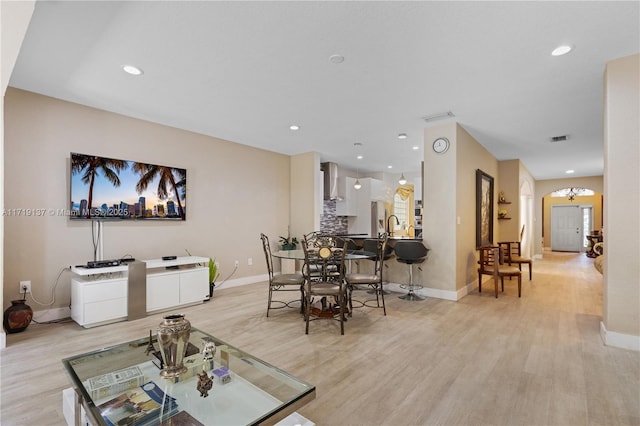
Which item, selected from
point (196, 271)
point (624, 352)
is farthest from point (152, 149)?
point (624, 352)

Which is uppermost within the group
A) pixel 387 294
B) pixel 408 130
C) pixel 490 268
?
pixel 408 130

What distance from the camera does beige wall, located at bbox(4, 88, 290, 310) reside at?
11.6 ft

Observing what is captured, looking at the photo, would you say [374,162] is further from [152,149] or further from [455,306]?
[152,149]

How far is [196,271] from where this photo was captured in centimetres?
449

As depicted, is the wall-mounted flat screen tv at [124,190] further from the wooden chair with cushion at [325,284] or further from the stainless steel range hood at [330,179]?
the stainless steel range hood at [330,179]

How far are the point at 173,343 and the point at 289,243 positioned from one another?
4756 millimetres

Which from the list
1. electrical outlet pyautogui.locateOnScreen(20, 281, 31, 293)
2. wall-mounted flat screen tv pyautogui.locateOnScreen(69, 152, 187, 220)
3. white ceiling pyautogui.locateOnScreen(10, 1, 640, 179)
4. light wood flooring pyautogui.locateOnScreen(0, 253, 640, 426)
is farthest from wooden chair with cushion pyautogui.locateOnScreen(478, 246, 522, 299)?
electrical outlet pyautogui.locateOnScreen(20, 281, 31, 293)

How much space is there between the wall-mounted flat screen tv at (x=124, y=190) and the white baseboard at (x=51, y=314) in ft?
3.74

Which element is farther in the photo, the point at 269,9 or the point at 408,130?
the point at 408,130

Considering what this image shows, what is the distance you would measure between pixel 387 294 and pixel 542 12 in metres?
4.01

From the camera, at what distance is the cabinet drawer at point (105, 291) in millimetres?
3488

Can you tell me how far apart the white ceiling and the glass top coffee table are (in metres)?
2.39

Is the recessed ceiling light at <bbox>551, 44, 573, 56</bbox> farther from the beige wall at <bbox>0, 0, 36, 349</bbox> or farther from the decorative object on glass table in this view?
the beige wall at <bbox>0, 0, 36, 349</bbox>

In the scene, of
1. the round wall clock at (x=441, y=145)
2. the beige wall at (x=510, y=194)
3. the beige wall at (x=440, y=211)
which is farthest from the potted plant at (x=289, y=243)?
the beige wall at (x=510, y=194)
